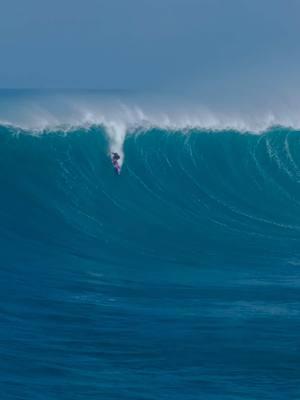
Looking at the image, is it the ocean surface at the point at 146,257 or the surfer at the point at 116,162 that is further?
the surfer at the point at 116,162

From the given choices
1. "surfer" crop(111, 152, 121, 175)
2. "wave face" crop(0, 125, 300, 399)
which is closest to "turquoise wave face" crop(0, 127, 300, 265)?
"wave face" crop(0, 125, 300, 399)

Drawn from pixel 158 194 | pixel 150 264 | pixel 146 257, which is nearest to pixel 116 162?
pixel 158 194

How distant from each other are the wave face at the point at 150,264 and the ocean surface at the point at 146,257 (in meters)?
0.02

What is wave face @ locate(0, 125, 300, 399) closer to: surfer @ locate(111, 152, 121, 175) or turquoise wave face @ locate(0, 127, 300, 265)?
turquoise wave face @ locate(0, 127, 300, 265)

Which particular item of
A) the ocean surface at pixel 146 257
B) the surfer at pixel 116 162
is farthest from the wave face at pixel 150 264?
the surfer at pixel 116 162

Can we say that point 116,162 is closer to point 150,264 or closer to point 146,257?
point 146,257

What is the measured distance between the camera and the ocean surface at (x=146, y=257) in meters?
9.60

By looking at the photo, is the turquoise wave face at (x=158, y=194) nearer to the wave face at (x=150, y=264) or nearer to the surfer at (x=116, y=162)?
the wave face at (x=150, y=264)

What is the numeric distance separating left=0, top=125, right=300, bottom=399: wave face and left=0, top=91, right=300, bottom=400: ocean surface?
0.08 feet

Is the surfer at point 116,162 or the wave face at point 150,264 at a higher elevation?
the surfer at point 116,162

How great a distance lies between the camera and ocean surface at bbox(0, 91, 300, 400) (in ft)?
31.5

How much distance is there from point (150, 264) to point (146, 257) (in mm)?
363

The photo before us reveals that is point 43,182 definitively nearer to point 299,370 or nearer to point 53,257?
point 53,257

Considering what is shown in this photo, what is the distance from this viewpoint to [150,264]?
13.7m
